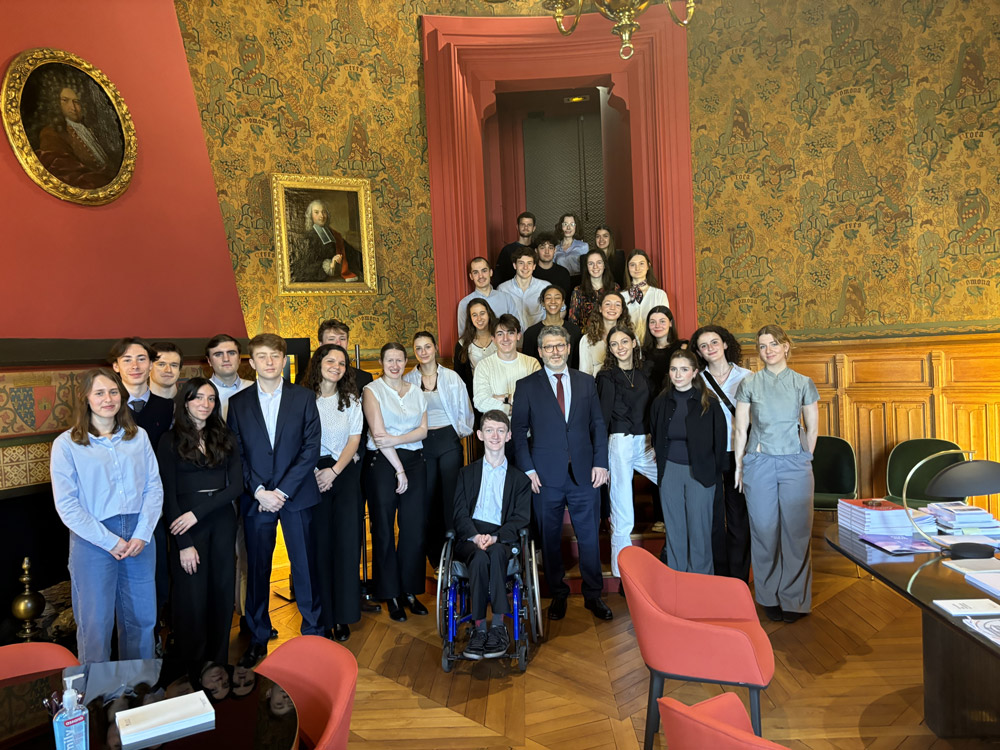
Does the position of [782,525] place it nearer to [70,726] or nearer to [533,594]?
[533,594]

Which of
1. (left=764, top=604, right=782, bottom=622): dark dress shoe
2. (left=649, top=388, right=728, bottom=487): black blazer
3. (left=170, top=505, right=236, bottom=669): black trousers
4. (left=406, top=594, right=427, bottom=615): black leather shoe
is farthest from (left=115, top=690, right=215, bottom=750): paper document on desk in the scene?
(left=764, top=604, right=782, bottom=622): dark dress shoe

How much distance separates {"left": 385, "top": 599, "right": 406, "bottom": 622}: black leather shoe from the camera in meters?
4.28

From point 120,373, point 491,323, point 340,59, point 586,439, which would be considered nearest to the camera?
point 120,373

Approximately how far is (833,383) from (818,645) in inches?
107

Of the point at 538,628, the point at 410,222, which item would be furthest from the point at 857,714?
the point at 410,222

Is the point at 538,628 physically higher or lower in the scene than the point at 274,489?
lower

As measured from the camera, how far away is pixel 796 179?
5863 millimetres

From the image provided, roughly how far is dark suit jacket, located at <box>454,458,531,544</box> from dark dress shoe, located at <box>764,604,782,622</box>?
60.4 inches

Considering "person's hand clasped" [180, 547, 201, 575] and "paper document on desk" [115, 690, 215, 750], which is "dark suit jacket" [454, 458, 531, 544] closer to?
"person's hand clasped" [180, 547, 201, 575]

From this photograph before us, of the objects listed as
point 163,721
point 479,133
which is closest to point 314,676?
point 163,721

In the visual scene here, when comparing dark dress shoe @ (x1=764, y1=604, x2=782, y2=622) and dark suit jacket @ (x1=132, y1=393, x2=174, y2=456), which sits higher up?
dark suit jacket @ (x1=132, y1=393, x2=174, y2=456)

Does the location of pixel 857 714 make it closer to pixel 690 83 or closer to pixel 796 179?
pixel 796 179

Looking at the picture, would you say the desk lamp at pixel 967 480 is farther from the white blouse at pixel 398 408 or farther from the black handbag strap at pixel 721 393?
the white blouse at pixel 398 408

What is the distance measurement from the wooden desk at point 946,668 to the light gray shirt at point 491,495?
1636 millimetres
